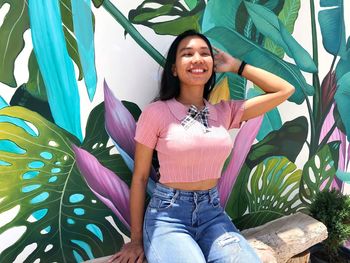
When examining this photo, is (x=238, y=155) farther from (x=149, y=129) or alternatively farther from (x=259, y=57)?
(x=149, y=129)

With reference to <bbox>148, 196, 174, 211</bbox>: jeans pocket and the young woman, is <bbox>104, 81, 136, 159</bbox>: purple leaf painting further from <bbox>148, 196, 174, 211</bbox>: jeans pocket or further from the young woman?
<bbox>148, 196, 174, 211</bbox>: jeans pocket

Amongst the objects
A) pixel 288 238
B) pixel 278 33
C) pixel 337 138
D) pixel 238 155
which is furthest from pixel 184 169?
pixel 337 138

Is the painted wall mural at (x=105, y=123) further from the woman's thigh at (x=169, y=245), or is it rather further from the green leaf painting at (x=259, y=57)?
the woman's thigh at (x=169, y=245)

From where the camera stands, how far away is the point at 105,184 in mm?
1981

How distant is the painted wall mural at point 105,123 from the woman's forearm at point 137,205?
202 mm

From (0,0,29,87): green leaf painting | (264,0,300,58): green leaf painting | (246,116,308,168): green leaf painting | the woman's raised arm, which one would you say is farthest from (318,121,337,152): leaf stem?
(0,0,29,87): green leaf painting

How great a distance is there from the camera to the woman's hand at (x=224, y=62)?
2.05 m

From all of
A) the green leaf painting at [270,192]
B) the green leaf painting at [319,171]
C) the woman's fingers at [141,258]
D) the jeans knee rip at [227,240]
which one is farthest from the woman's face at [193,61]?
the green leaf painting at [319,171]

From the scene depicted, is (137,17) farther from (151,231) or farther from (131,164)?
(151,231)

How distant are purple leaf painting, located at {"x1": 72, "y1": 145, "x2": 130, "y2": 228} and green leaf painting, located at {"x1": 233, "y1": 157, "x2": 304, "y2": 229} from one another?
825 millimetres

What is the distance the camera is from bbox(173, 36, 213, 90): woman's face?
5.85 ft

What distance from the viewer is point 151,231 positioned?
1753 millimetres

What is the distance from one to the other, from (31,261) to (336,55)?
7.58 ft

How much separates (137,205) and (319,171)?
5.27 feet
